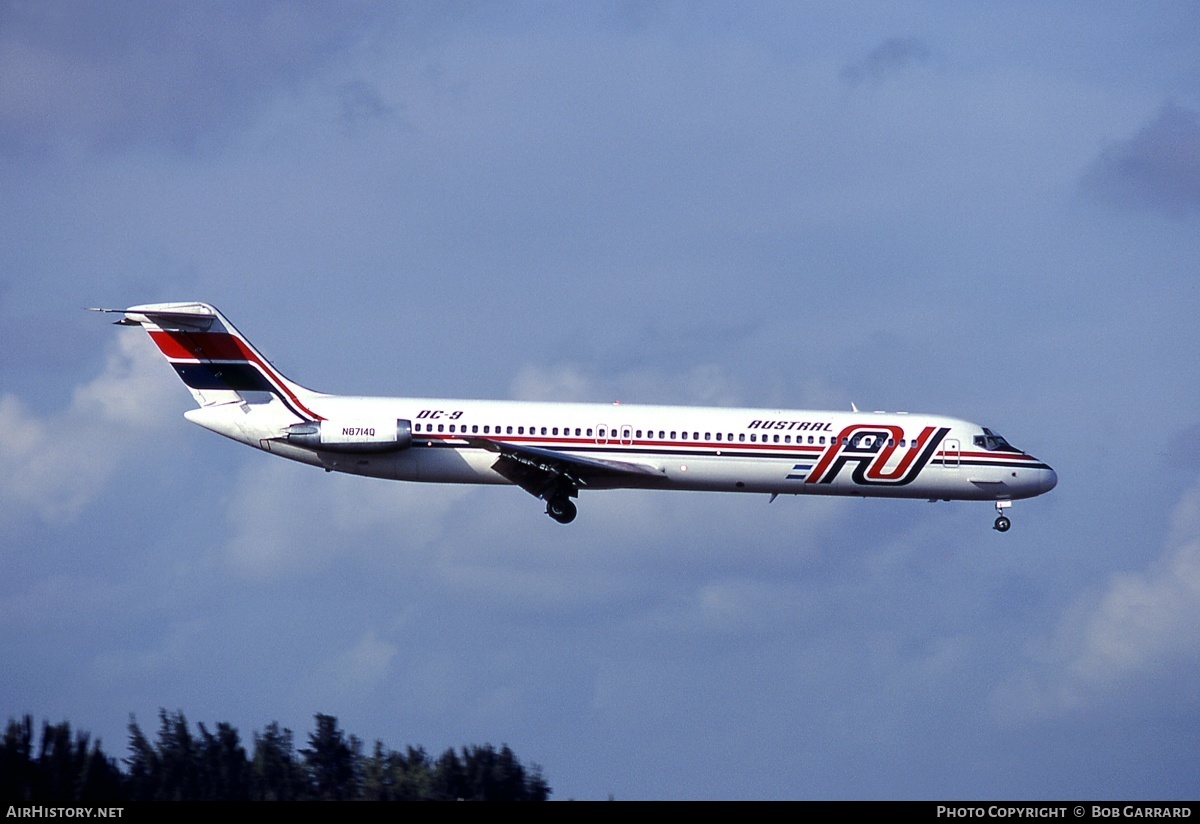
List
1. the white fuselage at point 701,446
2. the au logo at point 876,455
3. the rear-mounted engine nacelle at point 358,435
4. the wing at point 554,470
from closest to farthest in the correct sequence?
the wing at point 554,470
the rear-mounted engine nacelle at point 358,435
the white fuselage at point 701,446
the au logo at point 876,455

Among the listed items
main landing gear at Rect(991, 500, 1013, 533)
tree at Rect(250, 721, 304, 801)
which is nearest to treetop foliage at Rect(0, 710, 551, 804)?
tree at Rect(250, 721, 304, 801)

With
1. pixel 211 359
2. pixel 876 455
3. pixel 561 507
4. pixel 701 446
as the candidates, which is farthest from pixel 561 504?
pixel 211 359

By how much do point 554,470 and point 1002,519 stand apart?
48.4 feet

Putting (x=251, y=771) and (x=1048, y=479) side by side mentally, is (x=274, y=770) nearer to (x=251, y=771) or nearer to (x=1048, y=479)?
(x=251, y=771)

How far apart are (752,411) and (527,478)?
741 centimetres

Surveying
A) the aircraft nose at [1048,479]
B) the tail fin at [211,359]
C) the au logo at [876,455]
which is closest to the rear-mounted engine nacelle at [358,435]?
the tail fin at [211,359]

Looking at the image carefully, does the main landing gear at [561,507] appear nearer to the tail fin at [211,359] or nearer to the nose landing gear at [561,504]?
the nose landing gear at [561,504]

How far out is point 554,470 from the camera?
52.9 meters

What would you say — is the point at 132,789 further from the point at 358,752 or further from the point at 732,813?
the point at 732,813

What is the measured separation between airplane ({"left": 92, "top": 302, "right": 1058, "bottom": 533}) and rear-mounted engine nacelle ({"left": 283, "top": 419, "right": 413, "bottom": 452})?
0.04 m

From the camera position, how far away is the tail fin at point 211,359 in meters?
54.9

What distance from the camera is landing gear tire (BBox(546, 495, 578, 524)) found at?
5397 cm

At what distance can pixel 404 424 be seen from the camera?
53.1 m

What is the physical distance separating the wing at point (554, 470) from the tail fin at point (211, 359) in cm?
692
